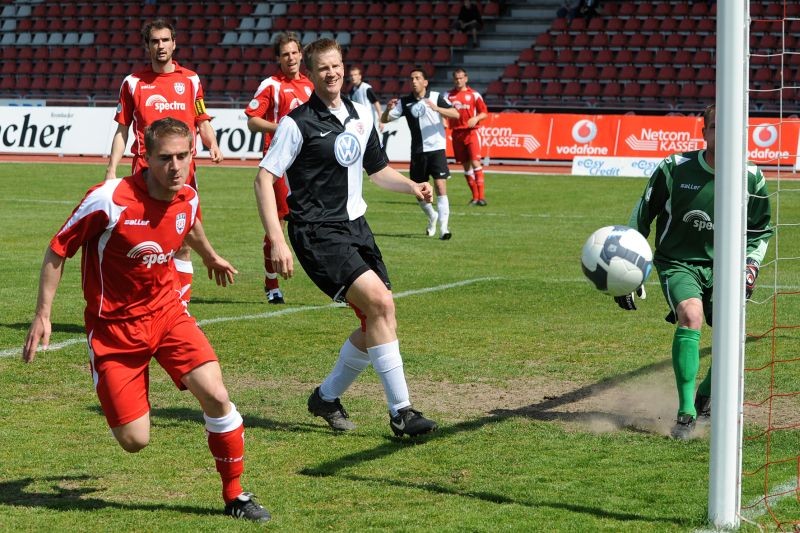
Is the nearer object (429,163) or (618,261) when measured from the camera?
(618,261)

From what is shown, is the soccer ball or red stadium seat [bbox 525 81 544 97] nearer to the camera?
the soccer ball

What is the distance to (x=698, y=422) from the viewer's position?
22.1 ft

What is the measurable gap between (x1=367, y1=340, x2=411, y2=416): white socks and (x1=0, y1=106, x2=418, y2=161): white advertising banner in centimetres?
2252

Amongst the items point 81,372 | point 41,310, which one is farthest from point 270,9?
point 41,310

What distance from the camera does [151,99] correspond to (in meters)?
9.44

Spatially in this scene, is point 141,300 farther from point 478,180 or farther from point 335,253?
point 478,180

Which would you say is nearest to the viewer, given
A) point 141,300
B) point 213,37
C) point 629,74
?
point 141,300

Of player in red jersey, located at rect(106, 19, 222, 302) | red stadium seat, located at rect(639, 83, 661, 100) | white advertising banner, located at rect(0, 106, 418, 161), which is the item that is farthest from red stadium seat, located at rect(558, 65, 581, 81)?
player in red jersey, located at rect(106, 19, 222, 302)

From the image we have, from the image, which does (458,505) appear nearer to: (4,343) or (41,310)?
(41,310)

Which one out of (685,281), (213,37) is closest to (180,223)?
(685,281)

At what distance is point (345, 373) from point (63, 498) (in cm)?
187

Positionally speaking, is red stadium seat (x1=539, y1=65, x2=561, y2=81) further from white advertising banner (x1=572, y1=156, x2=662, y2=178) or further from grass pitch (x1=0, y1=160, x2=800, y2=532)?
grass pitch (x1=0, y1=160, x2=800, y2=532)

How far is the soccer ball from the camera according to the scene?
6.36 m

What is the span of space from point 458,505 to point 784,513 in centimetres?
138
